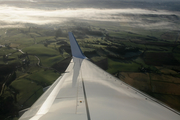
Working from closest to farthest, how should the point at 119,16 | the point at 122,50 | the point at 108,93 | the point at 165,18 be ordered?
the point at 108,93, the point at 122,50, the point at 165,18, the point at 119,16

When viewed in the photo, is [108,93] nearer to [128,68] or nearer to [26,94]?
[26,94]

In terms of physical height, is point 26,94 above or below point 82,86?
below

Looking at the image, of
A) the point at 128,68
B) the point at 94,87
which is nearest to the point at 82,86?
the point at 94,87

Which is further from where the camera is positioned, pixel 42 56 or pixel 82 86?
pixel 42 56

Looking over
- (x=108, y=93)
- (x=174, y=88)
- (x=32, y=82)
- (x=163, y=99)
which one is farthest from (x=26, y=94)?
(x=174, y=88)

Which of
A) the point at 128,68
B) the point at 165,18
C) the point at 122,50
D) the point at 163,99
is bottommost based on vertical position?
the point at 163,99

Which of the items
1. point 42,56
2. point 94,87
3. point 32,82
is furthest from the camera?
point 42,56
